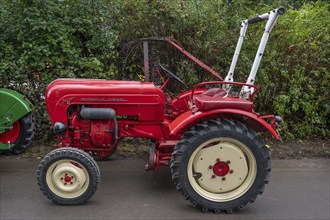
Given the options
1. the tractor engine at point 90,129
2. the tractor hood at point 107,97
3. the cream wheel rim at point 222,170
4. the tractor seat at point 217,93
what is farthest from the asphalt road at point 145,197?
the tractor seat at point 217,93

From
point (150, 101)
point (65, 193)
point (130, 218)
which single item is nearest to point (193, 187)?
point (130, 218)

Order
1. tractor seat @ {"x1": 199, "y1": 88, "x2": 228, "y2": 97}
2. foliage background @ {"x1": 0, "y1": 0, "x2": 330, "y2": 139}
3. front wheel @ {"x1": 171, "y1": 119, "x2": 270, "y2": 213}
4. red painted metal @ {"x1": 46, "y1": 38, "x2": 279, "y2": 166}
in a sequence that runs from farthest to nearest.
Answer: foliage background @ {"x1": 0, "y1": 0, "x2": 330, "y2": 139} < tractor seat @ {"x1": 199, "y1": 88, "x2": 228, "y2": 97} < red painted metal @ {"x1": 46, "y1": 38, "x2": 279, "y2": 166} < front wheel @ {"x1": 171, "y1": 119, "x2": 270, "y2": 213}

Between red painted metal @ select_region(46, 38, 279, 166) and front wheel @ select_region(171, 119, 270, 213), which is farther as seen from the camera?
red painted metal @ select_region(46, 38, 279, 166)

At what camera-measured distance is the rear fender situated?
397 centimetres

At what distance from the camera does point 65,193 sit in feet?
13.4

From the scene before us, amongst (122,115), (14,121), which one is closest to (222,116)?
(122,115)

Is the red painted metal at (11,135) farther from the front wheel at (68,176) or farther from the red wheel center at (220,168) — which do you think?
the red wheel center at (220,168)

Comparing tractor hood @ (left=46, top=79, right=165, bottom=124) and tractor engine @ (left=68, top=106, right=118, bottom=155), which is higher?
tractor hood @ (left=46, top=79, right=165, bottom=124)

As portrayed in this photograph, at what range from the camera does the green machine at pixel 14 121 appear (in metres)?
5.08

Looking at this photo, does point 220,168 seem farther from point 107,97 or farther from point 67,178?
point 67,178

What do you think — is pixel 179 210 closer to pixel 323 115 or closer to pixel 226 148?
pixel 226 148

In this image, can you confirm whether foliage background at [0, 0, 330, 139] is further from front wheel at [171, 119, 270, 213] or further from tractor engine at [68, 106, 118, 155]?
front wheel at [171, 119, 270, 213]

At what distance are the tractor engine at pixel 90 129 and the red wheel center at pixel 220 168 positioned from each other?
1.08m

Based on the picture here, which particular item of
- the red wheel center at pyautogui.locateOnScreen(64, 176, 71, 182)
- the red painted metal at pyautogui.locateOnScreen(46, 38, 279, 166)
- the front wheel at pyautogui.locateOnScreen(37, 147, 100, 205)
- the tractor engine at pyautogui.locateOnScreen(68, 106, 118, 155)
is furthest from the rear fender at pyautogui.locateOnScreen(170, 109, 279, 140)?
the red wheel center at pyautogui.locateOnScreen(64, 176, 71, 182)
